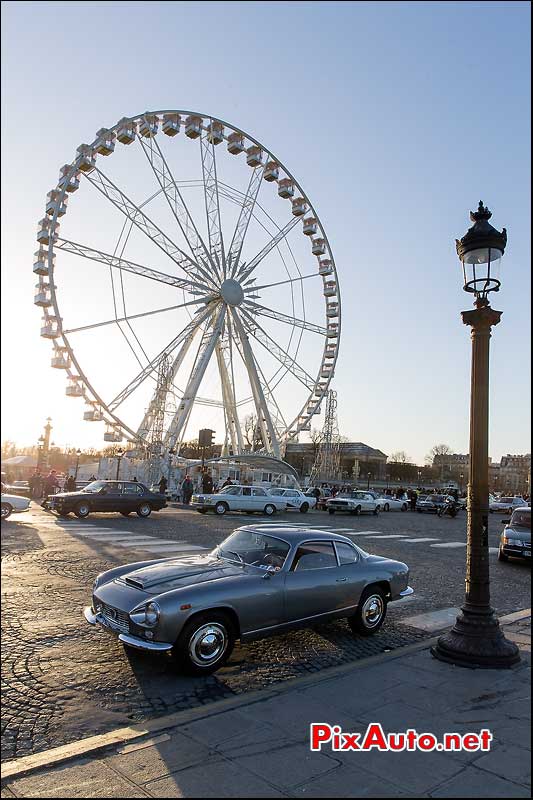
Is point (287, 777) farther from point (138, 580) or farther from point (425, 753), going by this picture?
point (138, 580)

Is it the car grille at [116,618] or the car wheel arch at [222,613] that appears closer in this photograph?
the car wheel arch at [222,613]

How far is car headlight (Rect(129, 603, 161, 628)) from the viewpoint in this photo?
18.2 ft

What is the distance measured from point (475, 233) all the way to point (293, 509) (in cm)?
2544

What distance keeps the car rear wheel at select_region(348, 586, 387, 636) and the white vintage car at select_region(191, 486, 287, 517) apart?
18.3 meters

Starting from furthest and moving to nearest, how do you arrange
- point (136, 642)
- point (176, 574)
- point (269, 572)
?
point (269, 572), point (176, 574), point (136, 642)

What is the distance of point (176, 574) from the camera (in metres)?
6.39

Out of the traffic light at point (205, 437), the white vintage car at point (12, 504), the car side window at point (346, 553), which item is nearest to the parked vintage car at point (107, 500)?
the white vintage car at point (12, 504)

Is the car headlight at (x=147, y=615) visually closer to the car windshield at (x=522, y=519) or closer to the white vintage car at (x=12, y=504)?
the car windshield at (x=522, y=519)

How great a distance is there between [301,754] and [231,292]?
3152cm

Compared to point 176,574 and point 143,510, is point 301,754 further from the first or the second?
point 143,510

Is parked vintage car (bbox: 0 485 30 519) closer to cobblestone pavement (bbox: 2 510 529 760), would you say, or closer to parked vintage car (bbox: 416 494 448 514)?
cobblestone pavement (bbox: 2 510 529 760)

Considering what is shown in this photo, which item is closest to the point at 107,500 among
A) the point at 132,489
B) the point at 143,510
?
the point at 132,489

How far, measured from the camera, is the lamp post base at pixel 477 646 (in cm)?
595

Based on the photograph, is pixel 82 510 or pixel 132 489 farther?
pixel 132 489
